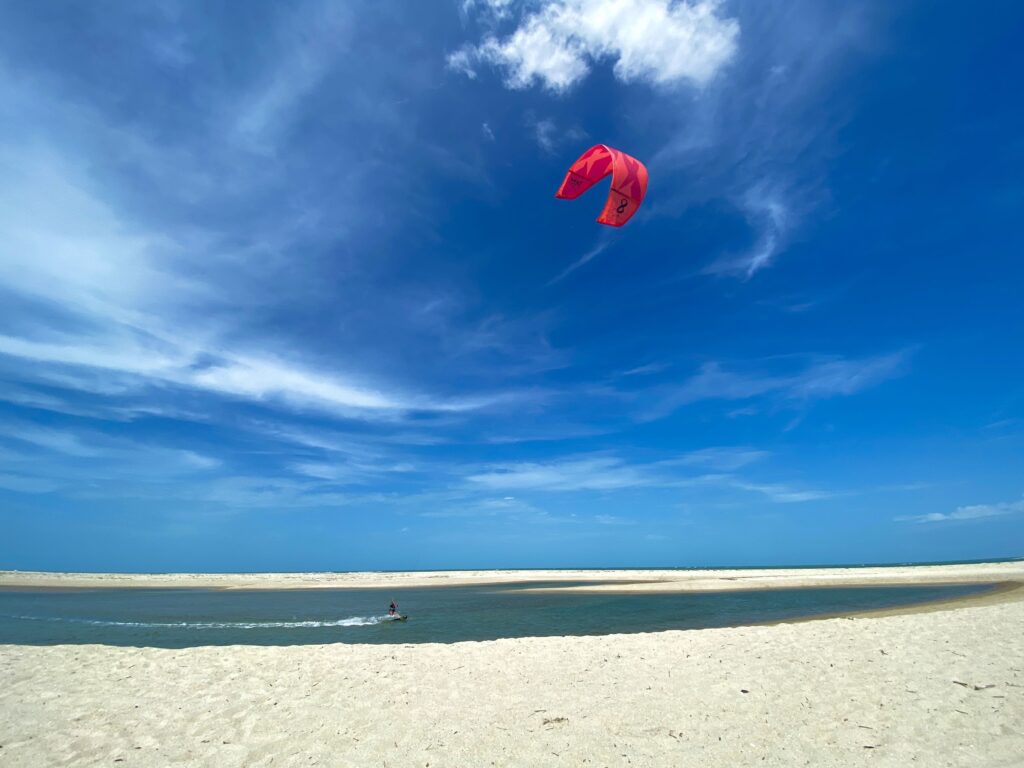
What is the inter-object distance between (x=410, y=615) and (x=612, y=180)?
25.1 m

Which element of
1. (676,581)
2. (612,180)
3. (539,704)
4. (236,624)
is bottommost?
(539,704)

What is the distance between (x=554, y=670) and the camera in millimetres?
11305

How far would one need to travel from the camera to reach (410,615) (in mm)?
28609

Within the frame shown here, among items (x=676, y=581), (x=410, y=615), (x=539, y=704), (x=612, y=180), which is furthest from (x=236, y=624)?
(x=676, y=581)

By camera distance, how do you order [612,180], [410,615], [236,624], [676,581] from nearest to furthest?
[612,180] < [236,624] < [410,615] < [676,581]

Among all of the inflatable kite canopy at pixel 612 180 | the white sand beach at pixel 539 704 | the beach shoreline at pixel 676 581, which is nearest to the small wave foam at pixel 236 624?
the white sand beach at pixel 539 704

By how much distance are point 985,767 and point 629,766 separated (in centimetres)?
434

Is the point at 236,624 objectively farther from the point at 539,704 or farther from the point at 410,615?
the point at 539,704

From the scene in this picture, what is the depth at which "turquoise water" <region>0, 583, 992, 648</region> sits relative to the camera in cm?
2058

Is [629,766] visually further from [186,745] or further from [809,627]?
[809,627]

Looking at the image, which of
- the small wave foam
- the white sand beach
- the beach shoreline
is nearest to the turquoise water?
the small wave foam

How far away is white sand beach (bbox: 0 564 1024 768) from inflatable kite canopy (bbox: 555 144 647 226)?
1091 cm

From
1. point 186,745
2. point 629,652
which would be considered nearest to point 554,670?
point 629,652

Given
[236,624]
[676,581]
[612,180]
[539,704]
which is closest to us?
[539,704]
